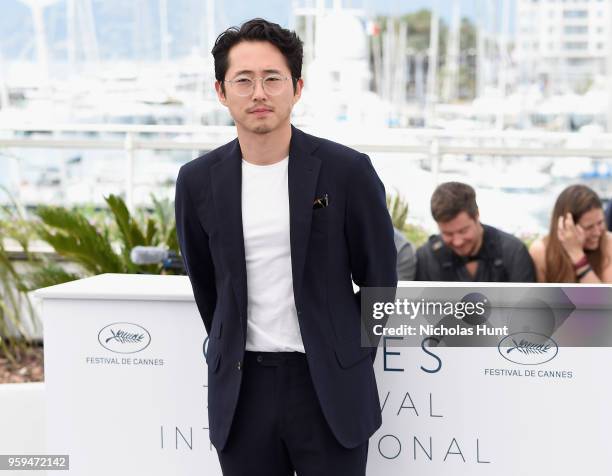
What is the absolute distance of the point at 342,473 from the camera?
2830 mm

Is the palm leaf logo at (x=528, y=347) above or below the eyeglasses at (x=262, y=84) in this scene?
below

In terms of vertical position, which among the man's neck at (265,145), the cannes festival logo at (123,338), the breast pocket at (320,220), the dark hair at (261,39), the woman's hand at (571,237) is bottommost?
the cannes festival logo at (123,338)

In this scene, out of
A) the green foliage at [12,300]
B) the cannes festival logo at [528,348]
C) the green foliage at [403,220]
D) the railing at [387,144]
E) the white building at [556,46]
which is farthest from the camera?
the white building at [556,46]

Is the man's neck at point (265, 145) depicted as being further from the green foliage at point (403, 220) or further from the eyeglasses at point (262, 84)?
the green foliage at point (403, 220)

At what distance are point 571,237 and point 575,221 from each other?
0.17 m

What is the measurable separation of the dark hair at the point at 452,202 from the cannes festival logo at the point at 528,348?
4.52 feet

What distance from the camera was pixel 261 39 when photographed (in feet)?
9.06

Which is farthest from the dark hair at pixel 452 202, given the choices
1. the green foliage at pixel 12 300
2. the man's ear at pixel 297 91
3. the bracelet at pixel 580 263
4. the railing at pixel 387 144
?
the green foliage at pixel 12 300

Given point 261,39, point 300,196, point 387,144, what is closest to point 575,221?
point 387,144

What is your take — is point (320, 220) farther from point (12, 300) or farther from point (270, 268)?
point (12, 300)

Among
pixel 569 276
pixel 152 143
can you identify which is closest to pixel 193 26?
pixel 152 143

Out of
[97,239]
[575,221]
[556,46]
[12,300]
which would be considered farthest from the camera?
[556,46]

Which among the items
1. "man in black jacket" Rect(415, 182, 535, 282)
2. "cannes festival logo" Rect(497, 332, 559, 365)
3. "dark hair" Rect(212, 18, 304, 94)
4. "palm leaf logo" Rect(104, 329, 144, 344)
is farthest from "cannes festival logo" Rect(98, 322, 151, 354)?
"man in black jacket" Rect(415, 182, 535, 282)

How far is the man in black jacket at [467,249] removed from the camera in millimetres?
4656
